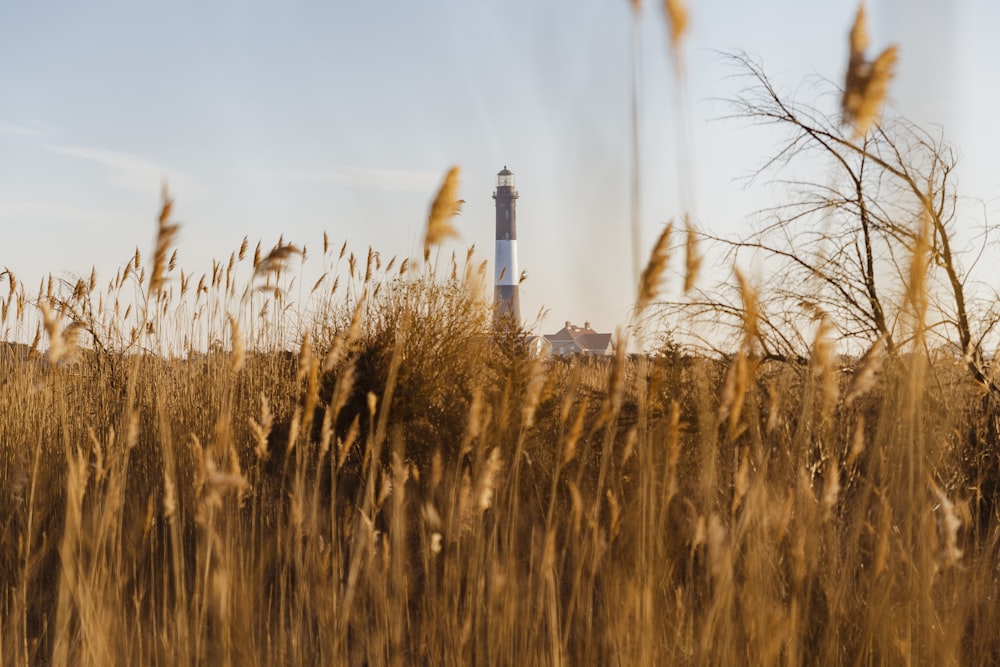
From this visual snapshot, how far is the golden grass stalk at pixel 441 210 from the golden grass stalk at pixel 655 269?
1.97 ft

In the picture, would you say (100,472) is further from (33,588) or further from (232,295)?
(232,295)

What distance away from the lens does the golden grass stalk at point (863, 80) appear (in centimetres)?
208

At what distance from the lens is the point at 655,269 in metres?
1.80

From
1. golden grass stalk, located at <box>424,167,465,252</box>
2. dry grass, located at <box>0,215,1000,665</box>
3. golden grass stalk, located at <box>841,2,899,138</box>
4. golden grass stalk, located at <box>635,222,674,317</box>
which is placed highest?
golden grass stalk, located at <box>841,2,899,138</box>

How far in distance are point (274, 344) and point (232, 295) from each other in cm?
60

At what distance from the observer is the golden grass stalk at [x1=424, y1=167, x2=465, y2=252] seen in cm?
222

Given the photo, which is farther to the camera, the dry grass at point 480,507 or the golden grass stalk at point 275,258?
the golden grass stalk at point 275,258

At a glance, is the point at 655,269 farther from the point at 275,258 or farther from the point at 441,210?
the point at 275,258

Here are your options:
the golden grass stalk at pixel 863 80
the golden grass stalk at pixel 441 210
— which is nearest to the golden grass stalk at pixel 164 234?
the golden grass stalk at pixel 441 210

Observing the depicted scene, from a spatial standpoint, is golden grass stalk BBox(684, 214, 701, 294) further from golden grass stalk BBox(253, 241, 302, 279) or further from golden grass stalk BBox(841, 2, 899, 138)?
golden grass stalk BBox(253, 241, 302, 279)

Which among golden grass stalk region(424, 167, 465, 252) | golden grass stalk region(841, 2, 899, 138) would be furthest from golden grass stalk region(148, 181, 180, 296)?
golden grass stalk region(841, 2, 899, 138)

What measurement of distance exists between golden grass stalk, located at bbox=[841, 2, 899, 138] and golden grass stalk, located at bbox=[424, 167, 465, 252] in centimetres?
93

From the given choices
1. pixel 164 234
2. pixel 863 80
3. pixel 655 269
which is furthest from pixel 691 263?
pixel 164 234

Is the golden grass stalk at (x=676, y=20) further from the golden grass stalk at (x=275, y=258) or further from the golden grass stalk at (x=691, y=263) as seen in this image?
the golden grass stalk at (x=275, y=258)
